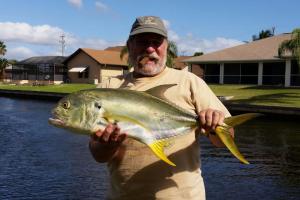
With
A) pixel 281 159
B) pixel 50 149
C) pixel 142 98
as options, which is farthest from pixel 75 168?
pixel 142 98

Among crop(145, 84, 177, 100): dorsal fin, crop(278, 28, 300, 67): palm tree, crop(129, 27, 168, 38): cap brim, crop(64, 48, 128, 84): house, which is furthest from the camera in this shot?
crop(64, 48, 128, 84): house

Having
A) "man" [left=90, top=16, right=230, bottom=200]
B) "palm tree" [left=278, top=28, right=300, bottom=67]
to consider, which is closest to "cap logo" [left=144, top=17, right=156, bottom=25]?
"man" [left=90, top=16, right=230, bottom=200]

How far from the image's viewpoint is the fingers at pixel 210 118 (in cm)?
344

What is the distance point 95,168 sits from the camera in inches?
569

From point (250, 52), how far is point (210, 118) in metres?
50.1

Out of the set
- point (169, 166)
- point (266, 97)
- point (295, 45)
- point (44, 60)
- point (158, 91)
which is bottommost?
point (266, 97)

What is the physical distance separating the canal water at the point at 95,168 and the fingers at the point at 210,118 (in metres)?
8.22

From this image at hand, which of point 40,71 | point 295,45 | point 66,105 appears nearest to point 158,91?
point 66,105

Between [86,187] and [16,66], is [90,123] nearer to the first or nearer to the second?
[86,187]

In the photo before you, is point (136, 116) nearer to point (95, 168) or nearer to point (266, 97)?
point (95, 168)

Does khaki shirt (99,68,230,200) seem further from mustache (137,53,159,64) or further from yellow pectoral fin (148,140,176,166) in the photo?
yellow pectoral fin (148,140,176,166)

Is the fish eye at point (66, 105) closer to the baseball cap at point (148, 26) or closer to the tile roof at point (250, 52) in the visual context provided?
the baseball cap at point (148, 26)

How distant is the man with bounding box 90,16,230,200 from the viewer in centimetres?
369

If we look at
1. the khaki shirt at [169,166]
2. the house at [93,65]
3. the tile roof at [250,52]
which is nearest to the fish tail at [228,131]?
the khaki shirt at [169,166]
